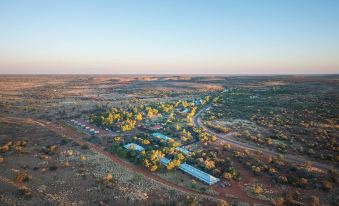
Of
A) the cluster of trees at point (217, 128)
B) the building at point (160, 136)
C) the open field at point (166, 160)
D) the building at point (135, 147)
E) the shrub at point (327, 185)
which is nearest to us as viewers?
the open field at point (166, 160)

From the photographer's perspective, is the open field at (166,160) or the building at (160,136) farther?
the building at (160,136)

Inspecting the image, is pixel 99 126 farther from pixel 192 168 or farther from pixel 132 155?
pixel 192 168

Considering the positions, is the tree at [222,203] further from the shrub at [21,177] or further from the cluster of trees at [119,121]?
the cluster of trees at [119,121]

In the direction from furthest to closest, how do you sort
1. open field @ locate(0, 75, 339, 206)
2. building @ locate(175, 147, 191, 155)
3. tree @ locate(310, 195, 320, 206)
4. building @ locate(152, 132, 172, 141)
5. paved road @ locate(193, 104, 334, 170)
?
building @ locate(152, 132, 172, 141)
building @ locate(175, 147, 191, 155)
paved road @ locate(193, 104, 334, 170)
open field @ locate(0, 75, 339, 206)
tree @ locate(310, 195, 320, 206)

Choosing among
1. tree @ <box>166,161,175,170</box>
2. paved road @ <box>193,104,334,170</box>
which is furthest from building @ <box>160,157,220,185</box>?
paved road @ <box>193,104,334,170</box>

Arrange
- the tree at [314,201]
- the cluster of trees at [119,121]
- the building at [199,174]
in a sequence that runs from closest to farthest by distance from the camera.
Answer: the tree at [314,201] < the building at [199,174] < the cluster of trees at [119,121]

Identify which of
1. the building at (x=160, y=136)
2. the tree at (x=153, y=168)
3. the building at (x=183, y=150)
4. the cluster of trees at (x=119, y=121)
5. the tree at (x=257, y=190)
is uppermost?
the cluster of trees at (x=119, y=121)

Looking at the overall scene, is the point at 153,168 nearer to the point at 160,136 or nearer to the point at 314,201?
the point at 160,136

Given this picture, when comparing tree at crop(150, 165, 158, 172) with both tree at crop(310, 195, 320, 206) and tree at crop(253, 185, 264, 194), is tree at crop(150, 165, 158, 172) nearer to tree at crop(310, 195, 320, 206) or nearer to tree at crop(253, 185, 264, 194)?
tree at crop(253, 185, 264, 194)

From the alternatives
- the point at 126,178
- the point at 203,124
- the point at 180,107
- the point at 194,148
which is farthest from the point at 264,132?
the point at 180,107

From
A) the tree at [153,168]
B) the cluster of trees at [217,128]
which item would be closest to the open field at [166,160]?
the cluster of trees at [217,128]

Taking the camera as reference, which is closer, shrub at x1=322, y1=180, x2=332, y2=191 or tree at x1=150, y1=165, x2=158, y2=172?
shrub at x1=322, y1=180, x2=332, y2=191

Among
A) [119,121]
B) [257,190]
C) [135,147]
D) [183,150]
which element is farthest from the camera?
[119,121]

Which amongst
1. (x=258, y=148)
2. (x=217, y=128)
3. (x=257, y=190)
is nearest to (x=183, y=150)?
(x=258, y=148)
